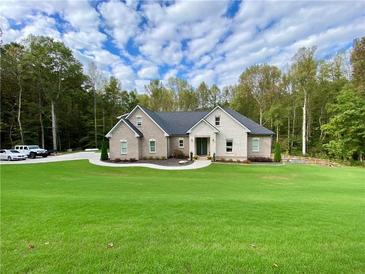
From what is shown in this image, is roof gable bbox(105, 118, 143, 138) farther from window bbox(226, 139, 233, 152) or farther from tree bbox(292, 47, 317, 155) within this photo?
tree bbox(292, 47, 317, 155)

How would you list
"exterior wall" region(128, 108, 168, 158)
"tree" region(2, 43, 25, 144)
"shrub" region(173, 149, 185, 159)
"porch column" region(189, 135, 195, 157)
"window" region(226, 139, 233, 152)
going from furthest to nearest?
"tree" region(2, 43, 25, 144), "shrub" region(173, 149, 185, 159), "exterior wall" region(128, 108, 168, 158), "porch column" region(189, 135, 195, 157), "window" region(226, 139, 233, 152)

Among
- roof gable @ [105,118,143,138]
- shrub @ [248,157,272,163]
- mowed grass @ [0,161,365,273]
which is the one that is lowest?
shrub @ [248,157,272,163]

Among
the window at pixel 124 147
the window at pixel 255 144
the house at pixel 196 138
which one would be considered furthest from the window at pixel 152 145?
the window at pixel 255 144

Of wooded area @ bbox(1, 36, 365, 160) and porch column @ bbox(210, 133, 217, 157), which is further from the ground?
wooded area @ bbox(1, 36, 365, 160)

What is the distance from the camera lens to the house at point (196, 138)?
86.2 feet

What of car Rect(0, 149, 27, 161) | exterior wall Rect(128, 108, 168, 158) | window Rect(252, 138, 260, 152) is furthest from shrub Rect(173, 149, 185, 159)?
car Rect(0, 149, 27, 161)

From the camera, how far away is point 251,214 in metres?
6.08

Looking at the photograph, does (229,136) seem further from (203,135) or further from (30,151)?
(30,151)

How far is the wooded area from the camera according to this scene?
30.5 m

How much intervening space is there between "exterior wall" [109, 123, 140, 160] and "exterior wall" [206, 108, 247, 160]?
928cm

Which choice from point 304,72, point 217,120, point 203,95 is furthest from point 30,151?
point 304,72

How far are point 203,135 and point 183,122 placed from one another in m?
5.55

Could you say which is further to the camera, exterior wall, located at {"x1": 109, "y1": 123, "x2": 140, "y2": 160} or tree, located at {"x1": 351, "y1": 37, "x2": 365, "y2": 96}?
tree, located at {"x1": 351, "y1": 37, "x2": 365, "y2": 96}

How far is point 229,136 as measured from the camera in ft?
86.9
